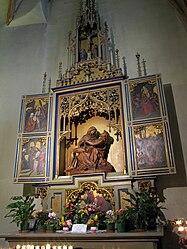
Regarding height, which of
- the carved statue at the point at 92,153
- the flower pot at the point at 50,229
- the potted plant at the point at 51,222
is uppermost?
the carved statue at the point at 92,153

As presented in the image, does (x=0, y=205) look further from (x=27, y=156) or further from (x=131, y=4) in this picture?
(x=131, y=4)

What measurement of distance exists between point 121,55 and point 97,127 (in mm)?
2489

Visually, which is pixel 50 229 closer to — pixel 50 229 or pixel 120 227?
pixel 50 229

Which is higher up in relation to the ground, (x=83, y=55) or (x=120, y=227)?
(x=83, y=55)

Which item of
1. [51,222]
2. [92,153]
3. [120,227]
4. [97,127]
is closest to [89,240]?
[120,227]

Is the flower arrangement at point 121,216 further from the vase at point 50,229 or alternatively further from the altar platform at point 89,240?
the vase at point 50,229

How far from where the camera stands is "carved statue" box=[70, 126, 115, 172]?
6120mm

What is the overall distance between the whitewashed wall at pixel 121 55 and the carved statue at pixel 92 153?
147 cm

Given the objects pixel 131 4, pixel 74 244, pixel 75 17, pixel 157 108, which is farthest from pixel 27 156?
pixel 131 4

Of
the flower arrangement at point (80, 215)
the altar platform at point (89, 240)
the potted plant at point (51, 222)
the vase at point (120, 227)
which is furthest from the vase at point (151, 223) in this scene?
the potted plant at point (51, 222)

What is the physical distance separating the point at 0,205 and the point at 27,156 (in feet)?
5.77

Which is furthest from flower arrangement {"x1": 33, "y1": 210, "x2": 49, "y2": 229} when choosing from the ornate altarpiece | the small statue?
the small statue

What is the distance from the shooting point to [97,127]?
715cm

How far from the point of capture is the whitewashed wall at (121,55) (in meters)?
6.26
